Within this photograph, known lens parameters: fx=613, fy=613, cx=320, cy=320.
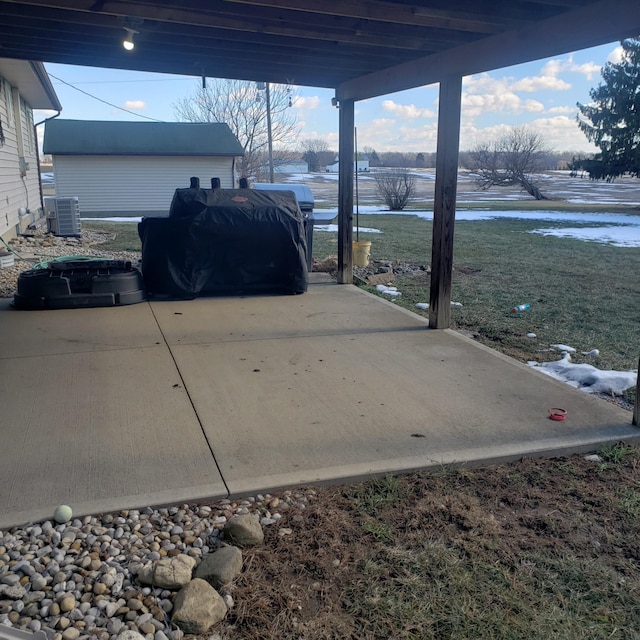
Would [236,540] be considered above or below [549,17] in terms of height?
below

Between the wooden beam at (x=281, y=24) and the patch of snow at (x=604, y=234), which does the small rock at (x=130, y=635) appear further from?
the patch of snow at (x=604, y=234)

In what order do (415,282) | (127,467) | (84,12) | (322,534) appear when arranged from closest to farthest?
(322,534)
(127,467)
(84,12)
(415,282)

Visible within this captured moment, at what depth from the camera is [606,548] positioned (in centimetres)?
248

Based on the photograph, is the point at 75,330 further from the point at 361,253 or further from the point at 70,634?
the point at 361,253

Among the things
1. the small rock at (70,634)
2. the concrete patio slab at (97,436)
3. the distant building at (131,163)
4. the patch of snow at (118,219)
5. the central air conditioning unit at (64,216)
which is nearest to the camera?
the small rock at (70,634)

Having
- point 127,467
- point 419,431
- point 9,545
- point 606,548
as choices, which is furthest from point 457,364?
point 9,545

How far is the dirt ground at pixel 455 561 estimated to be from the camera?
207 cm

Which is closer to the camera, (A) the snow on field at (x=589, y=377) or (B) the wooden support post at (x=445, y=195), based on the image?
(A) the snow on field at (x=589, y=377)

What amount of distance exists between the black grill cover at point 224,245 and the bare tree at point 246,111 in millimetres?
24683

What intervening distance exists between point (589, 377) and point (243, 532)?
317 cm

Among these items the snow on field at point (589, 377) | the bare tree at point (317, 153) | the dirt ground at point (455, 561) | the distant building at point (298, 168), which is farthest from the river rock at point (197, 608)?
the bare tree at point (317, 153)

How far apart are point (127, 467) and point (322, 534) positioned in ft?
3.59

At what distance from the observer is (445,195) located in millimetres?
5609

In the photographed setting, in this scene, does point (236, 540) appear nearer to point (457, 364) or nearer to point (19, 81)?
point (457, 364)
